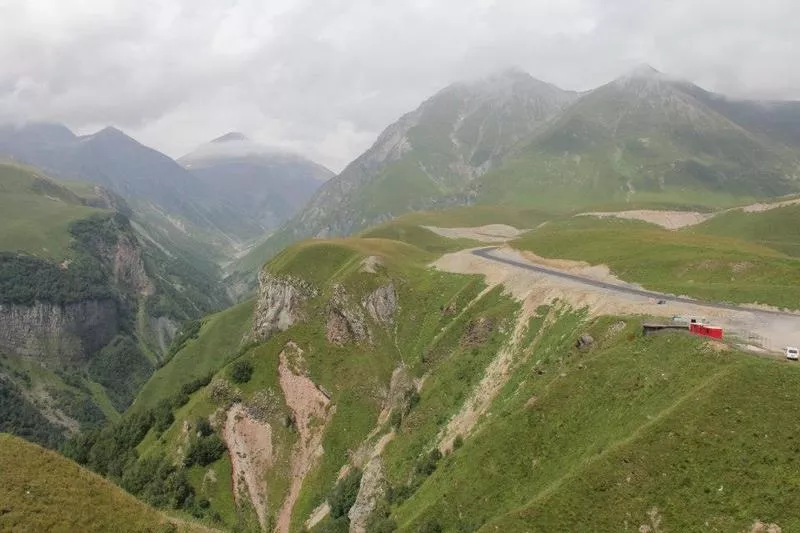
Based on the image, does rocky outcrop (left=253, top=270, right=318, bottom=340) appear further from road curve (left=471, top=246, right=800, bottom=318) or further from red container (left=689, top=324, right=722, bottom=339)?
red container (left=689, top=324, right=722, bottom=339)

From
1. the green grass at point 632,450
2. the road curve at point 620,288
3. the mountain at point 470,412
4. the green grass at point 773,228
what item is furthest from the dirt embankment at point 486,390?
the green grass at point 773,228

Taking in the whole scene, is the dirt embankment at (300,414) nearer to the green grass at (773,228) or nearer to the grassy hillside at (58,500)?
the grassy hillside at (58,500)

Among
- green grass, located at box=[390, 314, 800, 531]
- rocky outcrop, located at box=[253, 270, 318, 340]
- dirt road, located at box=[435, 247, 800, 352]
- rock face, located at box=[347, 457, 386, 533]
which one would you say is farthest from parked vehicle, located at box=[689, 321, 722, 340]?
rocky outcrop, located at box=[253, 270, 318, 340]

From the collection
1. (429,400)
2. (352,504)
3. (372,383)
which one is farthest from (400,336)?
(352,504)

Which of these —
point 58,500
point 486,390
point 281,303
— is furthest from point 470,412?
point 281,303

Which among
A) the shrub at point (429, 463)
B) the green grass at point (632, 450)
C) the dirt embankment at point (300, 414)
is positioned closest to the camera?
the green grass at point (632, 450)

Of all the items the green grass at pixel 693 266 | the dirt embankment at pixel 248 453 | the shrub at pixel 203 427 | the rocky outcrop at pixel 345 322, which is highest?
the green grass at pixel 693 266
